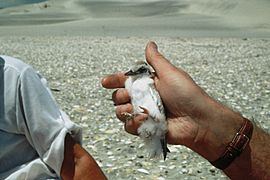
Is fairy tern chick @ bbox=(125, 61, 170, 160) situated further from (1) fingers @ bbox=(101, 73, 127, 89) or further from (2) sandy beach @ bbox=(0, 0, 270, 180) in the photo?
(2) sandy beach @ bbox=(0, 0, 270, 180)

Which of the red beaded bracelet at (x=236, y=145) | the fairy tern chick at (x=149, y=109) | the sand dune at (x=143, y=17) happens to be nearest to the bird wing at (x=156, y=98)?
the fairy tern chick at (x=149, y=109)

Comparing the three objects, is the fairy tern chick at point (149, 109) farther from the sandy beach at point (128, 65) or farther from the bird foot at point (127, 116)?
the sandy beach at point (128, 65)

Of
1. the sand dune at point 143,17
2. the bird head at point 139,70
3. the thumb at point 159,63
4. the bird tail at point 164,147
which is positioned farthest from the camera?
the sand dune at point 143,17


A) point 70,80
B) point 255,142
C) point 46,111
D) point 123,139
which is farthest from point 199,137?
point 70,80

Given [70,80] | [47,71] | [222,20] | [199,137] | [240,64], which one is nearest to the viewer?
[199,137]

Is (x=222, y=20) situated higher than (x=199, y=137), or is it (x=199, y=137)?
(x=199, y=137)

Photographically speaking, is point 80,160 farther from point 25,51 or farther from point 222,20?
point 222,20
